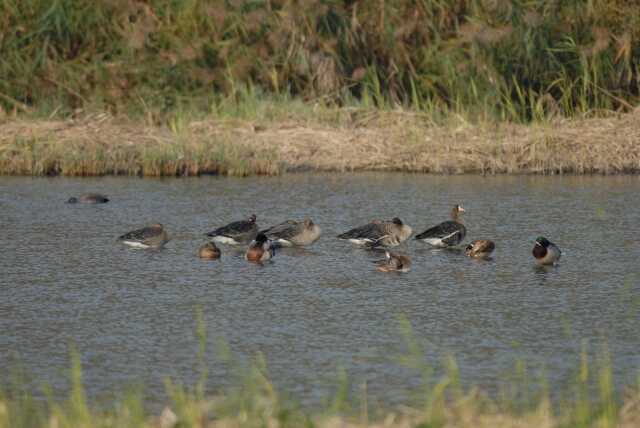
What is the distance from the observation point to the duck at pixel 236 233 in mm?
12289

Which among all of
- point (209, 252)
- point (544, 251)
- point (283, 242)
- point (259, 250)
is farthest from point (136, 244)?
point (544, 251)

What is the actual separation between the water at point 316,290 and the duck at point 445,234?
5.8 inches

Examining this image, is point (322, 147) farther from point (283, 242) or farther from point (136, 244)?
point (136, 244)

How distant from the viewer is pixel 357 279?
1088 cm

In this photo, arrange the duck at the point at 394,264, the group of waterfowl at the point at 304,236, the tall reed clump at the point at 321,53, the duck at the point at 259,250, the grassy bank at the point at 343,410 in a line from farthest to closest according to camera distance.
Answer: the tall reed clump at the point at 321,53 → the group of waterfowl at the point at 304,236 → the duck at the point at 259,250 → the duck at the point at 394,264 → the grassy bank at the point at 343,410

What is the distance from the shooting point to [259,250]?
38.3 ft

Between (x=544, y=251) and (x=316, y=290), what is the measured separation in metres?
2.13

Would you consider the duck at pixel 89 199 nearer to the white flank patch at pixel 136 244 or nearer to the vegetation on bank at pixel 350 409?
the white flank patch at pixel 136 244

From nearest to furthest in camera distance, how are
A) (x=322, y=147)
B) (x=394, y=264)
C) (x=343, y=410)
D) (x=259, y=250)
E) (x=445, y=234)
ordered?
(x=343, y=410)
(x=394, y=264)
(x=259, y=250)
(x=445, y=234)
(x=322, y=147)

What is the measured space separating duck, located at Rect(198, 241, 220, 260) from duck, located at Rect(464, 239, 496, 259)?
227 cm

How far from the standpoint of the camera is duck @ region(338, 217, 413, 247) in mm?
12289

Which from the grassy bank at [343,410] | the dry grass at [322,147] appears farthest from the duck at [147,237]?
the dry grass at [322,147]

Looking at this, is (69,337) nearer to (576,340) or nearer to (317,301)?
(317,301)

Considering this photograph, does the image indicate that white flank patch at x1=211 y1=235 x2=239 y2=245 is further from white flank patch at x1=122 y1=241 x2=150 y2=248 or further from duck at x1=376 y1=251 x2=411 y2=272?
duck at x1=376 y1=251 x2=411 y2=272
